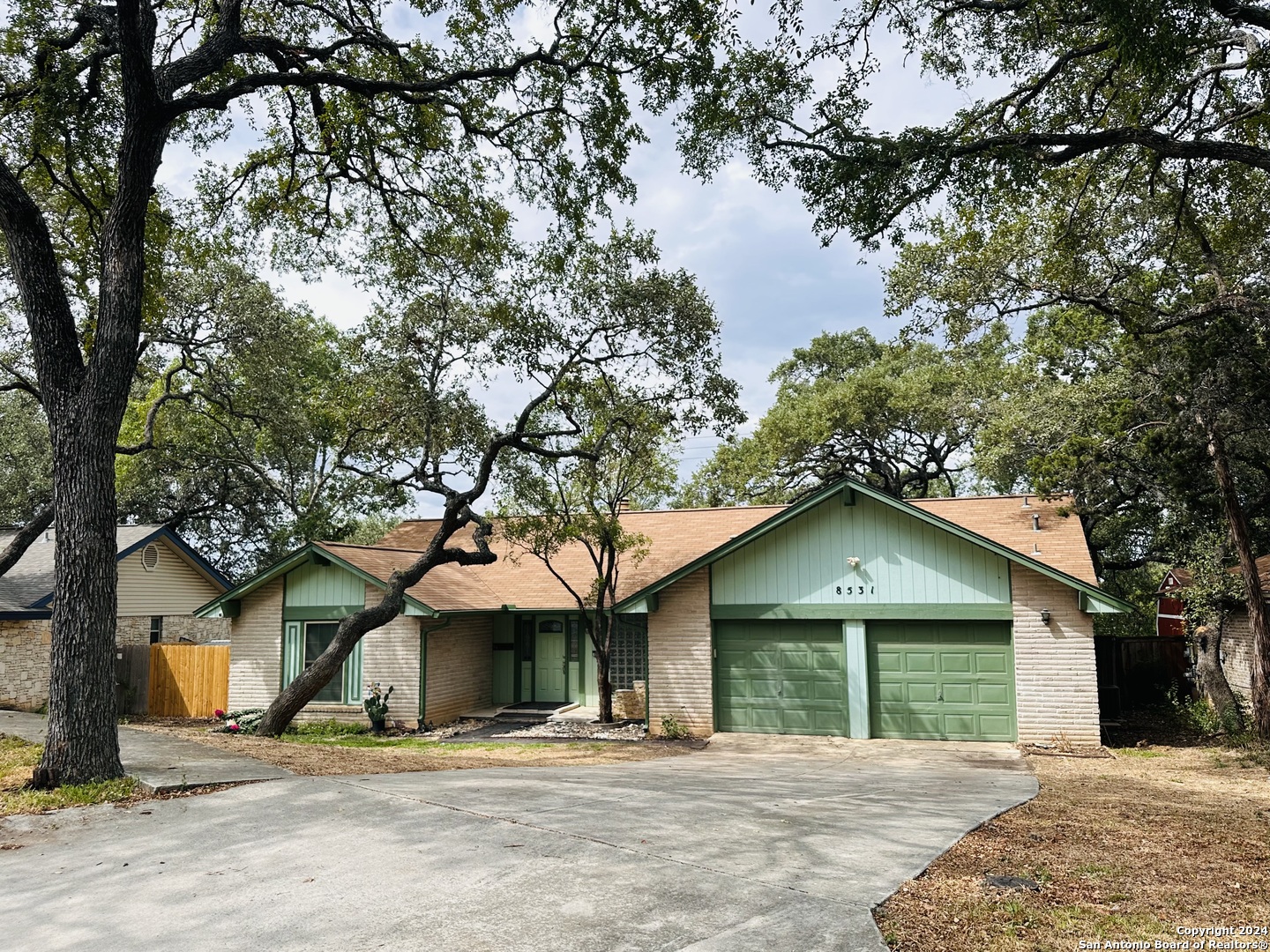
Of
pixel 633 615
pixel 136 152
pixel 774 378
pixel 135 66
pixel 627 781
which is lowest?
pixel 627 781

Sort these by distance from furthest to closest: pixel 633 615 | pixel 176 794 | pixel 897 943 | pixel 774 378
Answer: pixel 774 378 → pixel 633 615 → pixel 176 794 → pixel 897 943

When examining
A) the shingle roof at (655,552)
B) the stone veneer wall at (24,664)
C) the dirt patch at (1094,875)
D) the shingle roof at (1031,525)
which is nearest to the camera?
the dirt patch at (1094,875)

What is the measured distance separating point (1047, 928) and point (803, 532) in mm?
12176

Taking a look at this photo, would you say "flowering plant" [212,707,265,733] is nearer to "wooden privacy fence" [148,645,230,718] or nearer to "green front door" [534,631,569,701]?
"wooden privacy fence" [148,645,230,718]

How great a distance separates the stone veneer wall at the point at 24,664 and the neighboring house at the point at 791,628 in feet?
16.0

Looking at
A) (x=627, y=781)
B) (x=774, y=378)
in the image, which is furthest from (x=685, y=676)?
(x=774, y=378)

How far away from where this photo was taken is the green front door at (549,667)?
21328 millimetres

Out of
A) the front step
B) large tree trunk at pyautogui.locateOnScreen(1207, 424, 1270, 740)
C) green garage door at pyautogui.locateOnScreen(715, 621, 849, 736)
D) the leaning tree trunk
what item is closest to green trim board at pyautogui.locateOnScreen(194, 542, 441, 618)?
the front step

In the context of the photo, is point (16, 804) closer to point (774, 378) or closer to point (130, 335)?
point (130, 335)

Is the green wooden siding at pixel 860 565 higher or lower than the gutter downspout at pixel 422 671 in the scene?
higher

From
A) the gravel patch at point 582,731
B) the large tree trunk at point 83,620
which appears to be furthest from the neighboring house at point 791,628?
the large tree trunk at point 83,620

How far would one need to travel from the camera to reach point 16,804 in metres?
8.69

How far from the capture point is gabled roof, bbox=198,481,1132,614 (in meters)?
16.6

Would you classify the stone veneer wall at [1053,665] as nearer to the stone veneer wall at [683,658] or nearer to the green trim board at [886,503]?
the green trim board at [886,503]
